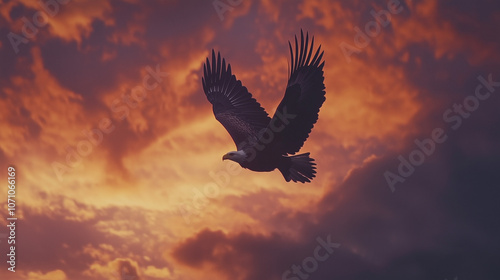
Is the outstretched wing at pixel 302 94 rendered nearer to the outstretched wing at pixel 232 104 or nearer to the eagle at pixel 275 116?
the eagle at pixel 275 116

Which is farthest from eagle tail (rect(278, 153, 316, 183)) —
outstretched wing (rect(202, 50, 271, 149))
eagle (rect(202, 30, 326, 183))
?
outstretched wing (rect(202, 50, 271, 149))

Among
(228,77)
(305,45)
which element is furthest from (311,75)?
(228,77)

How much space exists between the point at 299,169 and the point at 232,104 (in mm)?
3193

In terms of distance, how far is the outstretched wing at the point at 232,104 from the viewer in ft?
49.4

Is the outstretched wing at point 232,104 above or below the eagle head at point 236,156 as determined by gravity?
above

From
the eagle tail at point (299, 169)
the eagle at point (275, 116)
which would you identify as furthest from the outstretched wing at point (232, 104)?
the eagle tail at point (299, 169)

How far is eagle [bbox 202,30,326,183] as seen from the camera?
11797 millimetres

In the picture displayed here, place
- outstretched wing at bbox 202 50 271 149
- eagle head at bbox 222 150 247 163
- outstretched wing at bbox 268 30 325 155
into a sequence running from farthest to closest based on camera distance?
1. outstretched wing at bbox 202 50 271 149
2. eagle head at bbox 222 150 247 163
3. outstretched wing at bbox 268 30 325 155

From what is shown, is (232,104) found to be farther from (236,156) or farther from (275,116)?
(275,116)

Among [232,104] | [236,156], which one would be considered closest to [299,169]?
[236,156]

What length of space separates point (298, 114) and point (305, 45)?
4.78 feet

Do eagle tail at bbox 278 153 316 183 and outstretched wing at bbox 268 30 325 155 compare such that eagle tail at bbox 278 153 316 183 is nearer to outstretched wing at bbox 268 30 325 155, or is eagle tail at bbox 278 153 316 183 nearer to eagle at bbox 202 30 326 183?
eagle at bbox 202 30 326 183

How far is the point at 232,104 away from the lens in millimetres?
15898

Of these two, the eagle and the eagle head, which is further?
the eagle head
